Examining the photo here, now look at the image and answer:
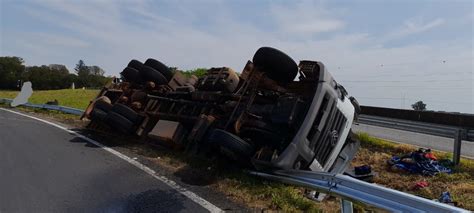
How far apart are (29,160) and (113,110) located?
229 centimetres

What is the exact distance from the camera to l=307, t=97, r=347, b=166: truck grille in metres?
5.03

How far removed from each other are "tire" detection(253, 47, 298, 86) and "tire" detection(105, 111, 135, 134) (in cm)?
324

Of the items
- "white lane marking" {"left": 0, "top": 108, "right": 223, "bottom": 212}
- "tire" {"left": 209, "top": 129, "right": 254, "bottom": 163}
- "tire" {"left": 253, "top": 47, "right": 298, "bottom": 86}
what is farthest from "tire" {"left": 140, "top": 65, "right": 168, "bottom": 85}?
"tire" {"left": 209, "top": 129, "right": 254, "bottom": 163}

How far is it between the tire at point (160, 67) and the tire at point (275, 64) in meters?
3.93

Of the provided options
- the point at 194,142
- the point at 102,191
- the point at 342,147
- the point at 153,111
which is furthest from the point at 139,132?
the point at 342,147

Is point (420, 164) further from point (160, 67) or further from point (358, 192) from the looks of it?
point (160, 67)

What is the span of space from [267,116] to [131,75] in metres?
4.86

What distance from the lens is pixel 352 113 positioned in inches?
228

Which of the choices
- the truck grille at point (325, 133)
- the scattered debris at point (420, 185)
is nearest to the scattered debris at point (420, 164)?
the scattered debris at point (420, 185)

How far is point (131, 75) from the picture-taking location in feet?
31.2

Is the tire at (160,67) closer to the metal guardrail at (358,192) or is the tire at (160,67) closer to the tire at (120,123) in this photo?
the tire at (120,123)

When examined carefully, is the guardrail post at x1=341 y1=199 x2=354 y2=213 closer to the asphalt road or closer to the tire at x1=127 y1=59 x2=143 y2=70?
the asphalt road

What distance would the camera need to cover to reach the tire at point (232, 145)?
521cm

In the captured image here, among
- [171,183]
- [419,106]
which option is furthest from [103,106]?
[419,106]
